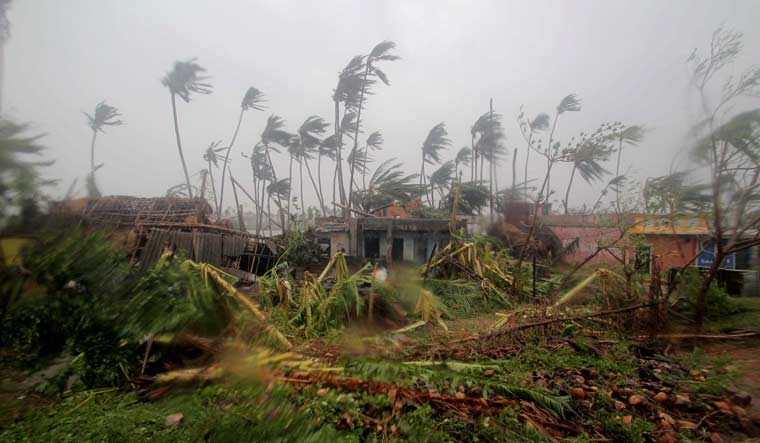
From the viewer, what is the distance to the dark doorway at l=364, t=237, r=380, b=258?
11.5m

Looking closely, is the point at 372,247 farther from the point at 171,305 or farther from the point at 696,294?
the point at 171,305

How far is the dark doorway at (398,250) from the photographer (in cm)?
1137

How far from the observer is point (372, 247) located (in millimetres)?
11539

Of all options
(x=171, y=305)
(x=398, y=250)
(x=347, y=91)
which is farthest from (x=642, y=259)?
(x=347, y=91)

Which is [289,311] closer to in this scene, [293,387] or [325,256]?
[293,387]

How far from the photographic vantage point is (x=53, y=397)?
204 cm

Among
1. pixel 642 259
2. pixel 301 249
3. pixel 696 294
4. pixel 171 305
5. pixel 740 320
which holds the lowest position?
pixel 740 320

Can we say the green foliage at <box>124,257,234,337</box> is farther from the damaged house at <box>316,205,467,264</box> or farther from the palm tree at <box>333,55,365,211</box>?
the palm tree at <box>333,55,365,211</box>

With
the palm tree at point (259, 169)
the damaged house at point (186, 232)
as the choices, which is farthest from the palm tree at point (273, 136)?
the damaged house at point (186, 232)

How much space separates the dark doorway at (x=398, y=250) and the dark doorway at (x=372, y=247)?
58 centimetres

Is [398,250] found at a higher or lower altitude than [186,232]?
lower

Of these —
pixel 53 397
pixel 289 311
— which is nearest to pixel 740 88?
pixel 289 311

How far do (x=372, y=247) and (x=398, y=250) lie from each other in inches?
37.2

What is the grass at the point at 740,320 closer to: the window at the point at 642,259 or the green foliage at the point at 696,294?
the green foliage at the point at 696,294
